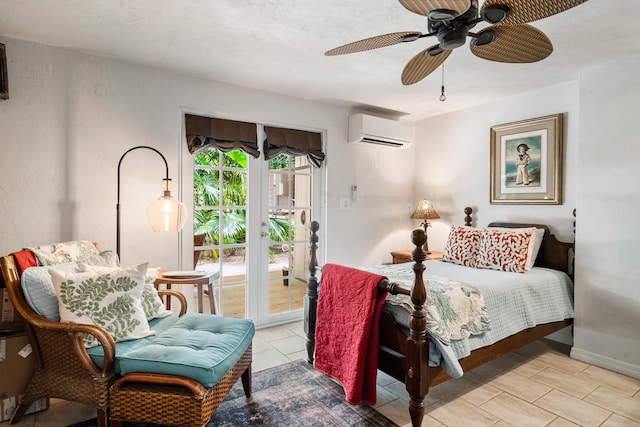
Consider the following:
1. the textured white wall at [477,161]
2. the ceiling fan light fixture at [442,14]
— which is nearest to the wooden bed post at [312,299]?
the ceiling fan light fixture at [442,14]

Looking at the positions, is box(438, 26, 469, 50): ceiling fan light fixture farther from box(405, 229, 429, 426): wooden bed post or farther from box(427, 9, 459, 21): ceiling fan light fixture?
box(405, 229, 429, 426): wooden bed post

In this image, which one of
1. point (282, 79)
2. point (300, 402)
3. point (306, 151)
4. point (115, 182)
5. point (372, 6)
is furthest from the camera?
point (306, 151)

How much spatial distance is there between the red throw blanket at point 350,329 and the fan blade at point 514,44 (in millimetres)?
1323

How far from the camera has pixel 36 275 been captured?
1.91m

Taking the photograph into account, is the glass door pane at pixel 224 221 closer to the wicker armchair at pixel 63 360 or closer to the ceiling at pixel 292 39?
the ceiling at pixel 292 39

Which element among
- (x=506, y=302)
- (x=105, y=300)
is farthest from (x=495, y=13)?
(x=105, y=300)

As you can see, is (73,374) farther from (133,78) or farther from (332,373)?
(133,78)

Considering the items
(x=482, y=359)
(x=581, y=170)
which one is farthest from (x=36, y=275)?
(x=581, y=170)

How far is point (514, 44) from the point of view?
5.42 feet

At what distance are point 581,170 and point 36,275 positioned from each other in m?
3.78

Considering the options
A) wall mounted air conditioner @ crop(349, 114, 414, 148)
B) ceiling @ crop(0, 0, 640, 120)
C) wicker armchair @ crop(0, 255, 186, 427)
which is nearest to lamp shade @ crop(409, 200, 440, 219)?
wall mounted air conditioner @ crop(349, 114, 414, 148)

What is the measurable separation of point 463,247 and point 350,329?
5.52ft

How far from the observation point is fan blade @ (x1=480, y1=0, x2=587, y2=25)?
1.26 m

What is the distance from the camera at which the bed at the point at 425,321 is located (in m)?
1.94
